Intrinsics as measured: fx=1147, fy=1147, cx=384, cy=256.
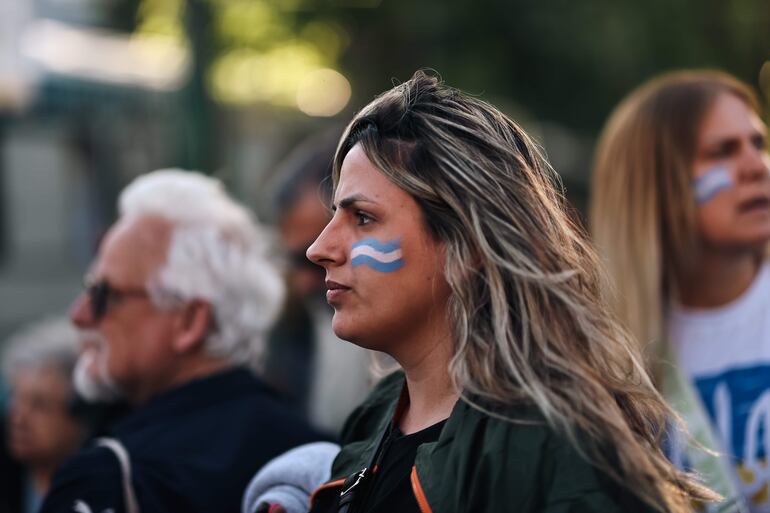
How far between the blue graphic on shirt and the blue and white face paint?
0.51 meters

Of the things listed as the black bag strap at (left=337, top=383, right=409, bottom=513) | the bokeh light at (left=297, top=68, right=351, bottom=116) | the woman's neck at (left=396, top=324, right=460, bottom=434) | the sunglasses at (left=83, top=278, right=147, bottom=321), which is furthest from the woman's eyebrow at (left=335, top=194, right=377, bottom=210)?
the bokeh light at (left=297, top=68, right=351, bottom=116)

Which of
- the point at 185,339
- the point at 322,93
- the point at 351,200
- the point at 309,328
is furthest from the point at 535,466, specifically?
the point at 322,93

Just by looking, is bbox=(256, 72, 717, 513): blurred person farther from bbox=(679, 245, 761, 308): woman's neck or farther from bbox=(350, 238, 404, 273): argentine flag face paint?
bbox=(679, 245, 761, 308): woman's neck

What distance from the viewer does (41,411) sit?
4629 mm

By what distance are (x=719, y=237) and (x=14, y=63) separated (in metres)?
7.76

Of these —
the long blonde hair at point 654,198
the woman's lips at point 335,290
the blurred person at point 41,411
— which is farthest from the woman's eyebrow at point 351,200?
the blurred person at point 41,411

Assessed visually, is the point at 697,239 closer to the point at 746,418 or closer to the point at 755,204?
the point at 755,204

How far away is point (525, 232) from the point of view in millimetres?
1979

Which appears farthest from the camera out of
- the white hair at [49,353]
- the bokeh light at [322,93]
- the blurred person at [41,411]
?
the bokeh light at [322,93]

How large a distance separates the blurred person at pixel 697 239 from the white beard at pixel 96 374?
1.51m

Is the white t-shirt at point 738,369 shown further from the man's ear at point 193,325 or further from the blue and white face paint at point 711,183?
the man's ear at point 193,325

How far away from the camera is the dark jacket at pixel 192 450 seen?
295 centimetres

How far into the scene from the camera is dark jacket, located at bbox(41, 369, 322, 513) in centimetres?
295

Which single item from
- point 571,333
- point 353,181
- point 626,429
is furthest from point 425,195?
point 626,429
